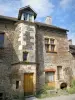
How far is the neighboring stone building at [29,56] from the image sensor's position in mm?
13547

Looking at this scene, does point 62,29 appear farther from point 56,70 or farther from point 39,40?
point 56,70

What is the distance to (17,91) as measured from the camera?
43.6 feet

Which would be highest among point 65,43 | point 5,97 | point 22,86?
point 65,43

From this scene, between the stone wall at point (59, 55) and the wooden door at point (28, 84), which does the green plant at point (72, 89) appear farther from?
the wooden door at point (28, 84)

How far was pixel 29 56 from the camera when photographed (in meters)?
14.2

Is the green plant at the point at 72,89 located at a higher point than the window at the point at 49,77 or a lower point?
lower

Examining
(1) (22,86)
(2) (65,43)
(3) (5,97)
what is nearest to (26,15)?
(2) (65,43)

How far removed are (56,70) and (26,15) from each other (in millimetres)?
7352

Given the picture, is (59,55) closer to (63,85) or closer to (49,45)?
(49,45)

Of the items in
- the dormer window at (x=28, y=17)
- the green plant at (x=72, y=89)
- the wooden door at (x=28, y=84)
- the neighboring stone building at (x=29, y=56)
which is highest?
the dormer window at (x=28, y=17)

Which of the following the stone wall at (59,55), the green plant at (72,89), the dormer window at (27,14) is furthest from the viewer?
the stone wall at (59,55)

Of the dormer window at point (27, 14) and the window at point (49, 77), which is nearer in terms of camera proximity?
the dormer window at point (27, 14)

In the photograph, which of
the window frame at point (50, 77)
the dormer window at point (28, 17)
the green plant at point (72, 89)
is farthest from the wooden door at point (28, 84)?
the dormer window at point (28, 17)

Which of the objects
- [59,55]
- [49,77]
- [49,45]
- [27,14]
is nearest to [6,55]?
[27,14]
